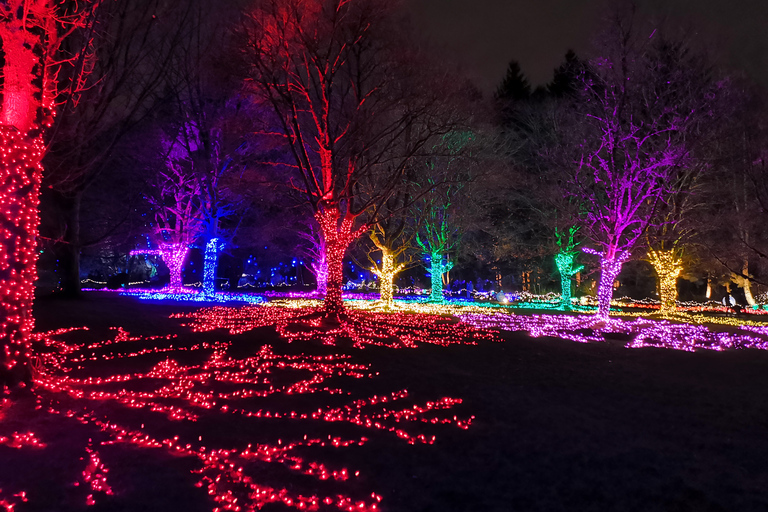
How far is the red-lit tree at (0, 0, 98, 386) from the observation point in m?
5.55

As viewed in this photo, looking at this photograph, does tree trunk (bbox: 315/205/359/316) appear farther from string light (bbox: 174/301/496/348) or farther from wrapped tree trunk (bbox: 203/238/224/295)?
wrapped tree trunk (bbox: 203/238/224/295)

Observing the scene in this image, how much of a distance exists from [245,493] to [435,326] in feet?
32.0

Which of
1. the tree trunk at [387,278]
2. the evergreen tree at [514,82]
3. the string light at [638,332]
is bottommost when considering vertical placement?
the string light at [638,332]

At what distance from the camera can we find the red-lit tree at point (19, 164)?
5547 millimetres

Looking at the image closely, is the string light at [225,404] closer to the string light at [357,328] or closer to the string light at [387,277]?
the string light at [357,328]

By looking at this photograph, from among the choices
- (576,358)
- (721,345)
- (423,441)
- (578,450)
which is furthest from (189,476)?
(721,345)

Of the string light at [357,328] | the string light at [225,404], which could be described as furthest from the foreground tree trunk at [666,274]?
the string light at [225,404]

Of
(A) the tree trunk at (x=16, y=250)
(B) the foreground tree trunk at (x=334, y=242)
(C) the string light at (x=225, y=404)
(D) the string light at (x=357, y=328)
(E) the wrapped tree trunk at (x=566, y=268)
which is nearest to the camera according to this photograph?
(C) the string light at (x=225, y=404)

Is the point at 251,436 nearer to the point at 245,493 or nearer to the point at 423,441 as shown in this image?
the point at 245,493

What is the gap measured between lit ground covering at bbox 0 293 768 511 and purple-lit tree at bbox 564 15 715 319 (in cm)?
711

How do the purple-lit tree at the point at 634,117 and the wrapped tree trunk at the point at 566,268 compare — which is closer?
the purple-lit tree at the point at 634,117

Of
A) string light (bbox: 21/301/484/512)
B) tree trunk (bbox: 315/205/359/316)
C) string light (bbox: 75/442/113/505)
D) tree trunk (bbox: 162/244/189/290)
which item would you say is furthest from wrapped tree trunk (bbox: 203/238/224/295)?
string light (bbox: 75/442/113/505)

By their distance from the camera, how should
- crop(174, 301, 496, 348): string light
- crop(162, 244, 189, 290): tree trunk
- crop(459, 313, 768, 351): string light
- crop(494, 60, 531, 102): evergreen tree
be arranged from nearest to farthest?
crop(174, 301, 496, 348): string light
crop(459, 313, 768, 351): string light
crop(162, 244, 189, 290): tree trunk
crop(494, 60, 531, 102): evergreen tree

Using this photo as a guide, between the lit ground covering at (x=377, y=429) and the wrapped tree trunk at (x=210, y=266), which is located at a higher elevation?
the wrapped tree trunk at (x=210, y=266)
